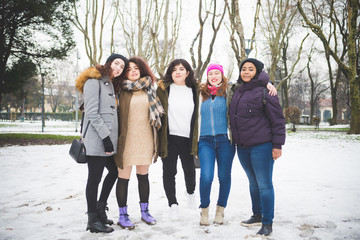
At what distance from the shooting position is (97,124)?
268 centimetres

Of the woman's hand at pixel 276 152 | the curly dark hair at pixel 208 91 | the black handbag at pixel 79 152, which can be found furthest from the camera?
the curly dark hair at pixel 208 91

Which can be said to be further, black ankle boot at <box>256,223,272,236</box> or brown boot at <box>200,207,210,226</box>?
brown boot at <box>200,207,210,226</box>

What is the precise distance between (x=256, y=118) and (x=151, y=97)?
4.02 ft

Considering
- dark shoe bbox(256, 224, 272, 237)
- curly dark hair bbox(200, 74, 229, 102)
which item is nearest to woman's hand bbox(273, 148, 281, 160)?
dark shoe bbox(256, 224, 272, 237)

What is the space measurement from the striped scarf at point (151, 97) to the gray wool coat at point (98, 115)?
227 millimetres

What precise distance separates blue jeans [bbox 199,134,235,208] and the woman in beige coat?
0.60m

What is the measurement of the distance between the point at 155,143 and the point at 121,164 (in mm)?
458

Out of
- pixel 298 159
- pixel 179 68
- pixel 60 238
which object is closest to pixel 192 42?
pixel 298 159

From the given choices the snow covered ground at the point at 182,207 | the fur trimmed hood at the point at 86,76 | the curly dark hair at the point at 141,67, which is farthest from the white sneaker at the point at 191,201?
the fur trimmed hood at the point at 86,76

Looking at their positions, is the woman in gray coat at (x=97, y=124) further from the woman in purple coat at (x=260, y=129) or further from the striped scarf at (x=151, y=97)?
the woman in purple coat at (x=260, y=129)

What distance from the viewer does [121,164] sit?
2889 millimetres

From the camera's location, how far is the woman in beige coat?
9.62 ft

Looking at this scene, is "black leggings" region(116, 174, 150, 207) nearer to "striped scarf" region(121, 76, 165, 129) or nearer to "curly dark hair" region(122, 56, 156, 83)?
"striped scarf" region(121, 76, 165, 129)

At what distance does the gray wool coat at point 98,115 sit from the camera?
8.84 feet
